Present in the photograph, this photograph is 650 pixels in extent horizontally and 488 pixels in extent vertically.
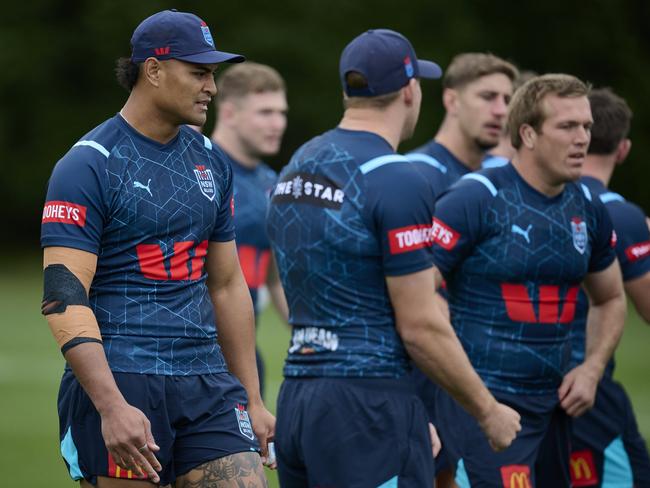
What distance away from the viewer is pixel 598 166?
701 centimetres

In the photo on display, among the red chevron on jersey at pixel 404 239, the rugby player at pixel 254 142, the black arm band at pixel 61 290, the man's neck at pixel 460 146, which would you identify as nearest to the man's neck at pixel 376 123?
the red chevron on jersey at pixel 404 239

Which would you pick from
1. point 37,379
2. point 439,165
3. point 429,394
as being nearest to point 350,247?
point 429,394

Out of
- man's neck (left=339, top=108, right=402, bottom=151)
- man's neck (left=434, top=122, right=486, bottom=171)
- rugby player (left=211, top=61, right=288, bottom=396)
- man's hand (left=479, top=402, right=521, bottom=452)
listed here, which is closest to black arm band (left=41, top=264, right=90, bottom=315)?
man's neck (left=339, top=108, right=402, bottom=151)

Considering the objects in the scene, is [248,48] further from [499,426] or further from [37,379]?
[499,426]

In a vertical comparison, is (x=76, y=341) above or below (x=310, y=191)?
below

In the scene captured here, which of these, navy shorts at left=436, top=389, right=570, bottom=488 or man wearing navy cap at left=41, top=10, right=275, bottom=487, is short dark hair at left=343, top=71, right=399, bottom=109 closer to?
man wearing navy cap at left=41, top=10, right=275, bottom=487

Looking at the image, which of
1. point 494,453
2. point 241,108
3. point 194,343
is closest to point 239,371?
point 194,343

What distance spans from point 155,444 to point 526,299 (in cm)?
221

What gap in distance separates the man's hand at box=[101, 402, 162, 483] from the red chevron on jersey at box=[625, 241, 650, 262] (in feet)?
10.7

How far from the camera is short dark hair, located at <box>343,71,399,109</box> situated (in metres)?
5.18

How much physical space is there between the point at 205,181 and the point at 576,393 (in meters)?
2.27

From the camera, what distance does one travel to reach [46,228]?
451 cm

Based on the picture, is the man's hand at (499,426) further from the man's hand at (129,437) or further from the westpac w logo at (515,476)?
the man's hand at (129,437)

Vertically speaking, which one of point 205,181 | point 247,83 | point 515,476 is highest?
point 247,83
